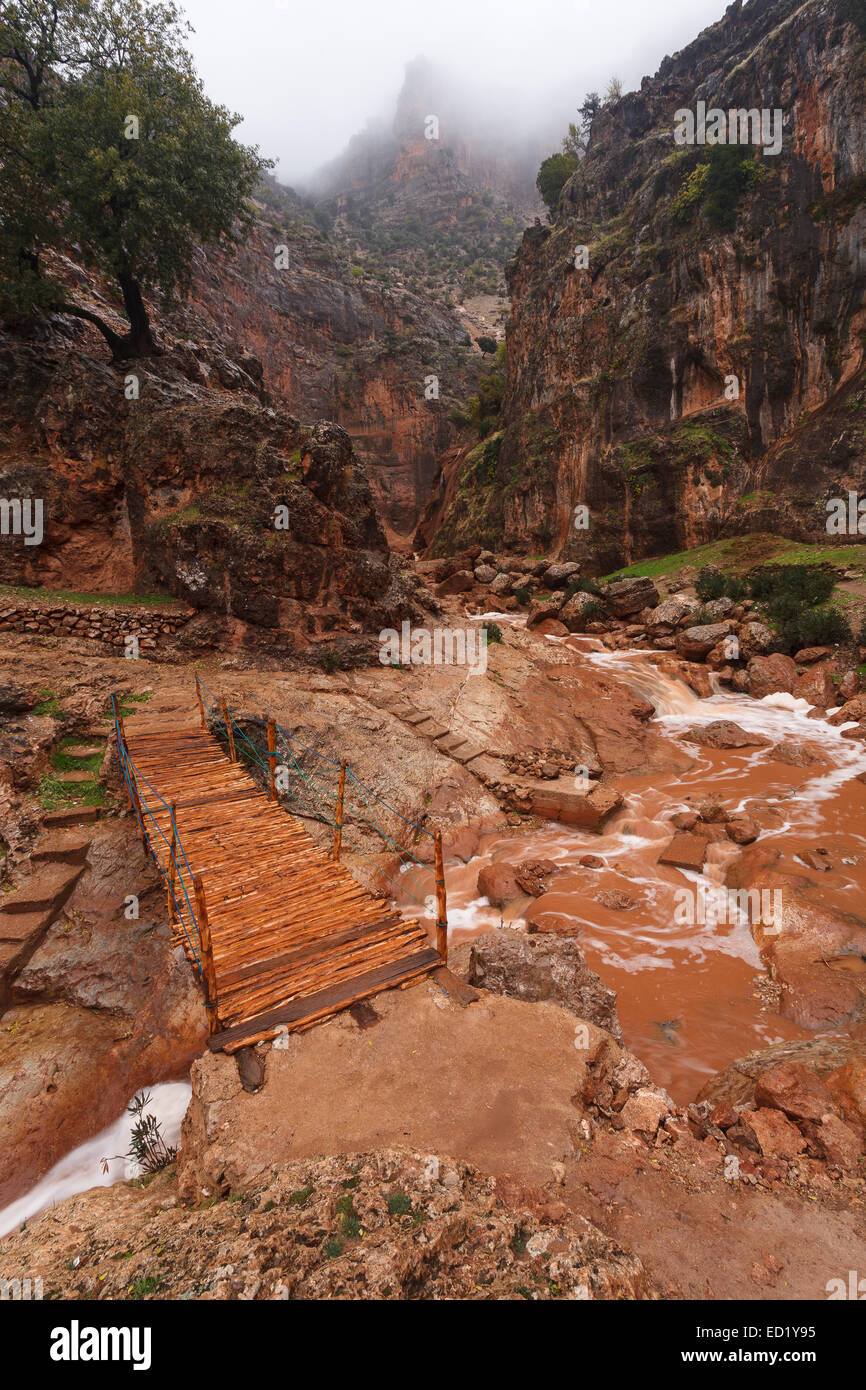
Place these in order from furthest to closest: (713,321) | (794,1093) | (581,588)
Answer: (713,321), (581,588), (794,1093)

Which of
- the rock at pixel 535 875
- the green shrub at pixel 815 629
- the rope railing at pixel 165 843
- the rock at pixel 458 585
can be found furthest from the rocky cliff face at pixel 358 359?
the rock at pixel 535 875

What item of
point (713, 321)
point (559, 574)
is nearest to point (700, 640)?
point (559, 574)

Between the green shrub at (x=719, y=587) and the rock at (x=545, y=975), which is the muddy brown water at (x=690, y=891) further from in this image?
the green shrub at (x=719, y=587)

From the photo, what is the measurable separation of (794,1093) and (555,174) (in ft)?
211

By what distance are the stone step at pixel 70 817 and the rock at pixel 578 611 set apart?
2023cm

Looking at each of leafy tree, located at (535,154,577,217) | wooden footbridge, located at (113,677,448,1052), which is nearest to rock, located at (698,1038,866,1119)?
wooden footbridge, located at (113,677,448,1052)

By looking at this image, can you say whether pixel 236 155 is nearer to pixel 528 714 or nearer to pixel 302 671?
pixel 302 671

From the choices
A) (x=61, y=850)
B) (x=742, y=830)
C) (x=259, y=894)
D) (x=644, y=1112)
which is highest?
(x=61, y=850)

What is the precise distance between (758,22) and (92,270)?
4365cm

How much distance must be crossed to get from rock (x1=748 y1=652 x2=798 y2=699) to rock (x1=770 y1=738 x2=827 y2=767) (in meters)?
3.85

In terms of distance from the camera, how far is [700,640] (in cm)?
2064

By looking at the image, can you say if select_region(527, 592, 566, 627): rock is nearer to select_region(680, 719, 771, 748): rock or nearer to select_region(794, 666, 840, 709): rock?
select_region(794, 666, 840, 709): rock

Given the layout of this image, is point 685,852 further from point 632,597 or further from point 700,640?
point 632,597

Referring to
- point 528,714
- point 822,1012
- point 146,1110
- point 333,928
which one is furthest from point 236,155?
point 822,1012
